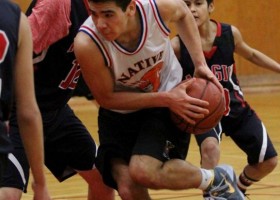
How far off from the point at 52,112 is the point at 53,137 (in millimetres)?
162

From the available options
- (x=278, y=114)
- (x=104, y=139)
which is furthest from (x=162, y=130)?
(x=278, y=114)

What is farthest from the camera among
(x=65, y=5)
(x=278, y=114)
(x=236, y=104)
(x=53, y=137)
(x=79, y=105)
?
(x=79, y=105)

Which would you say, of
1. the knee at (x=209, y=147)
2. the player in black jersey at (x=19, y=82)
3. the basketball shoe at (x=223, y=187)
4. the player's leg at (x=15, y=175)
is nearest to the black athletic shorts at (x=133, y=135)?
the basketball shoe at (x=223, y=187)

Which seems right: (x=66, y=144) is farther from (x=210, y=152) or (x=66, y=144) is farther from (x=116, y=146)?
(x=210, y=152)

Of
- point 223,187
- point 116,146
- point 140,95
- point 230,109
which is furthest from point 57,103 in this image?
point 230,109

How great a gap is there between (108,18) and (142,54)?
0.37 m

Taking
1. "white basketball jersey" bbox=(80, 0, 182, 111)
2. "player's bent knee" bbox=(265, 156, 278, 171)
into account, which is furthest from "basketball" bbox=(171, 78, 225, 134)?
"player's bent knee" bbox=(265, 156, 278, 171)

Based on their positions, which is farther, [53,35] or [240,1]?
[240,1]

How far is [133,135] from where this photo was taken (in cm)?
482

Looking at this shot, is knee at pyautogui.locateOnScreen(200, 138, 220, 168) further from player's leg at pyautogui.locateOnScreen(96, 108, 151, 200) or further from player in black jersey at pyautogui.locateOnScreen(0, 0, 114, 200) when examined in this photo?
player's leg at pyautogui.locateOnScreen(96, 108, 151, 200)

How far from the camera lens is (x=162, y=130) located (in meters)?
4.71

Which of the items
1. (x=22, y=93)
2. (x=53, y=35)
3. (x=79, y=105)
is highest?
(x=22, y=93)

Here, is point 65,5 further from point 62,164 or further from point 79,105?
point 79,105

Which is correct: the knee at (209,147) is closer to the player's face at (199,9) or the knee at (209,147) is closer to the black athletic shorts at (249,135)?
the black athletic shorts at (249,135)
